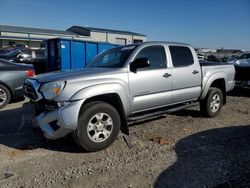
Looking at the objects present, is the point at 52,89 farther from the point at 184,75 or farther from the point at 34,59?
the point at 34,59

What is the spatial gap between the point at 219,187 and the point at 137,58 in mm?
2675

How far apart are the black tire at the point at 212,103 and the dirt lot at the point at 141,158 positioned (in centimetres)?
57

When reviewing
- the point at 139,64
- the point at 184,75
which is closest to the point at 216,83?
the point at 184,75

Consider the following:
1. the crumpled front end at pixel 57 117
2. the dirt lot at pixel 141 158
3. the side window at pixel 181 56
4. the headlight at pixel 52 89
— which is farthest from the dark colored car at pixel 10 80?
the side window at pixel 181 56

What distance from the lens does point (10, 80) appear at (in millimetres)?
7754

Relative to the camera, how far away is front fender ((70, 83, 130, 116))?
4.10 m

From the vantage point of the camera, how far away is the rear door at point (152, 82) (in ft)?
15.8

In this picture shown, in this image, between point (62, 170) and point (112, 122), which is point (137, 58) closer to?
point (112, 122)

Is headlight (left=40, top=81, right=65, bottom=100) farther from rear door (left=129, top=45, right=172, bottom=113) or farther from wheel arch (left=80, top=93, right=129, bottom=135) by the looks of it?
rear door (left=129, top=45, right=172, bottom=113)

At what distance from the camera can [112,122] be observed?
4.50 m

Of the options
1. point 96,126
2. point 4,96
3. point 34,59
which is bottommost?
point 96,126

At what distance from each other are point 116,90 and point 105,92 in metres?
0.23

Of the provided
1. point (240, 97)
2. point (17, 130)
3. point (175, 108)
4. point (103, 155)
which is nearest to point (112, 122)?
point (103, 155)

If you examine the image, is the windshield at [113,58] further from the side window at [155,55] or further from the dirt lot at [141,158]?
the dirt lot at [141,158]
